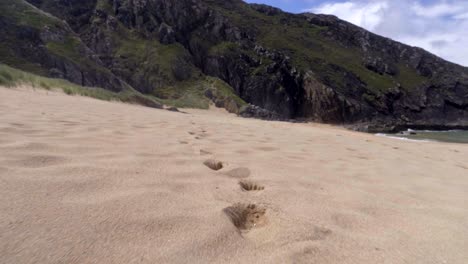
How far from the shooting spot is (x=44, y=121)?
3920mm

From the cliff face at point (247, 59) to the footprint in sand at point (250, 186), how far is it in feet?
77.2

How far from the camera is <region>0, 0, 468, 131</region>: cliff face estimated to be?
26.9 metres

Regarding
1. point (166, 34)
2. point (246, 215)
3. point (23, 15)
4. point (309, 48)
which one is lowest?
point (246, 215)

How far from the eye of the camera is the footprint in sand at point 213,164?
9.23 feet

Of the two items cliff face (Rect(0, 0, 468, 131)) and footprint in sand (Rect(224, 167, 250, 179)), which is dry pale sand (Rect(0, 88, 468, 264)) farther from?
cliff face (Rect(0, 0, 468, 131))

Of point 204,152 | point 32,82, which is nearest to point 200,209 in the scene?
point 204,152

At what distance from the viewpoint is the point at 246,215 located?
1.86 meters

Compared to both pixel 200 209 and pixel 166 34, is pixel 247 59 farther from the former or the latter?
pixel 200 209

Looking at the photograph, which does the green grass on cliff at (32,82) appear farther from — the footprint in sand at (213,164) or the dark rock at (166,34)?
the dark rock at (166,34)

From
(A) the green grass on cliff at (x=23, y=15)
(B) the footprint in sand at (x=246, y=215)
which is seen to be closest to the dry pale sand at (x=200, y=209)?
(B) the footprint in sand at (x=246, y=215)

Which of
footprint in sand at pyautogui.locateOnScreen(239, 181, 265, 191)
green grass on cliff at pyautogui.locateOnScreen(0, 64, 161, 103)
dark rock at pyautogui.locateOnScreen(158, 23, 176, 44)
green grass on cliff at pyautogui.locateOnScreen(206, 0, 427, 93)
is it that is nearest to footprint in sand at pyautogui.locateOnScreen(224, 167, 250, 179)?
footprint in sand at pyautogui.locateOnScreen(239, 181, 265, 191)

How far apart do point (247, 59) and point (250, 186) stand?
153ft

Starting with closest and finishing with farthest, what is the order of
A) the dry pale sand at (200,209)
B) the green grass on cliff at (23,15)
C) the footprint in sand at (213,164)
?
the dry pale sand at (200,209), the footprint in sand at (213,164), the green grass on cliff at (23,15)

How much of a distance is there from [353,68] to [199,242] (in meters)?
60.5
